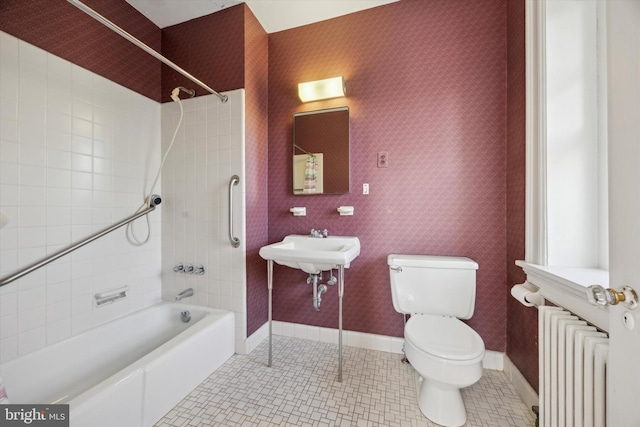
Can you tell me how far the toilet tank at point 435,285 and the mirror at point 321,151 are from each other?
2.36ft

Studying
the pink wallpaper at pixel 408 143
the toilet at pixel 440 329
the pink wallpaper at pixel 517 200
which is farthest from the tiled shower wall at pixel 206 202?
the pink wallpaper at pixel 517 200

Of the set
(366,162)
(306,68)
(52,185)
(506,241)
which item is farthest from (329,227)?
(52,185)

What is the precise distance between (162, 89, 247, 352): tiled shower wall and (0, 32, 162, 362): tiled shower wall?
0.64ft

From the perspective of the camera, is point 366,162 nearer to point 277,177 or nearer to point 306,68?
point 277,177

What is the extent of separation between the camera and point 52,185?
128 centimetres

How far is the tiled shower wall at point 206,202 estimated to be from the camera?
171 cm

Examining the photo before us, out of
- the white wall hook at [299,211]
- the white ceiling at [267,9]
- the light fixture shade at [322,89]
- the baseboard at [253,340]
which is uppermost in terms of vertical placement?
the white ceiling at [267,9]

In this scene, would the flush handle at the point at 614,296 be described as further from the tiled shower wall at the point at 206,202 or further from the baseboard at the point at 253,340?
the baseboard at the point at 253,340

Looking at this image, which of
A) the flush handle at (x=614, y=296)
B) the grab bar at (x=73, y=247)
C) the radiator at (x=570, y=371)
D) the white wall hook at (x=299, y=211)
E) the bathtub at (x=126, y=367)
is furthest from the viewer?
the white wall hook at (x=299, y=211)

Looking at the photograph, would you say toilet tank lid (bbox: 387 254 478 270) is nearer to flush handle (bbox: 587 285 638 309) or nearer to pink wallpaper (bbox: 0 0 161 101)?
flush handle (bbox: 587 285 638 309)

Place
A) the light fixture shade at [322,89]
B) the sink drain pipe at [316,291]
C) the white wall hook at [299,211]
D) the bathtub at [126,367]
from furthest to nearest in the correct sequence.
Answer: the white wall hook at [299,211] < the light fixture shade at [322,89] < the sink drain pipe at [316,291] < the bathtub at [126,367]

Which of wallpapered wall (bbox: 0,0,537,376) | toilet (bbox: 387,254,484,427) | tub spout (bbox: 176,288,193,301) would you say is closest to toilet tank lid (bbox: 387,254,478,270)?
toilet (bbox: 387,254,484,427)

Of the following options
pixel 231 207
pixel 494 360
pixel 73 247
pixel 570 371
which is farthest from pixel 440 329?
pixel 73 247

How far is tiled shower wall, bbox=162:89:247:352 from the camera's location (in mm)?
1710
